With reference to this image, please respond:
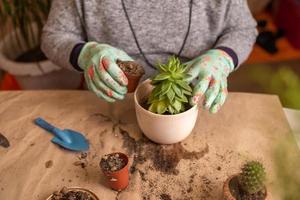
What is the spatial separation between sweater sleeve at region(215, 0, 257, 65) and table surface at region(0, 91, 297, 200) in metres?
0.15

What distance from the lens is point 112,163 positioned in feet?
2.63

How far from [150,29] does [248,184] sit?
60 centimetres

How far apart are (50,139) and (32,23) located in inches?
37.0

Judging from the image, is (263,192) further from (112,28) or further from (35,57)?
(35,57)

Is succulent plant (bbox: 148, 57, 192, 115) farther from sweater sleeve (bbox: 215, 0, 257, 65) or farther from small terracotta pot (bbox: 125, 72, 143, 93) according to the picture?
sweater sleeve (bbox: 215, 0, 257, 65)

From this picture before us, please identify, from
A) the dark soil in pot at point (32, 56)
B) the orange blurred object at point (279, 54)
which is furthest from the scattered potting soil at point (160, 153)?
the orange blurred object at point (279, 54)

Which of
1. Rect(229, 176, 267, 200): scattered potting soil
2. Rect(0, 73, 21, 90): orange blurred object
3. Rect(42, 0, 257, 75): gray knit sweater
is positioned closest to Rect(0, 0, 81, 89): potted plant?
Rect(0, 73, 21, 90): orange blurred object

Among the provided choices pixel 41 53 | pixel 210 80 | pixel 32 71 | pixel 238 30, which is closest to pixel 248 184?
pixel 210 80

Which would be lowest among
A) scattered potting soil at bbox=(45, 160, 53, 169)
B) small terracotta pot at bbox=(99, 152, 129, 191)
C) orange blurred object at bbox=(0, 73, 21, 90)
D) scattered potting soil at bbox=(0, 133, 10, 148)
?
orange blurred object at bbox=(0, 73, 21, 90)

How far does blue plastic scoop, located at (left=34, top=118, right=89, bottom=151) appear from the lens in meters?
0.91

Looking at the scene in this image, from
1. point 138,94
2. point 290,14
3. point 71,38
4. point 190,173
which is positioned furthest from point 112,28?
point 290,14

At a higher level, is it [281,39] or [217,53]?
[217,53]

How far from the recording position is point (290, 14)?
1.96 meters

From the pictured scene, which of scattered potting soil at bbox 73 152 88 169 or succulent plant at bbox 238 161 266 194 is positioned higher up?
succulent plant at bbox 238 161 266 194
